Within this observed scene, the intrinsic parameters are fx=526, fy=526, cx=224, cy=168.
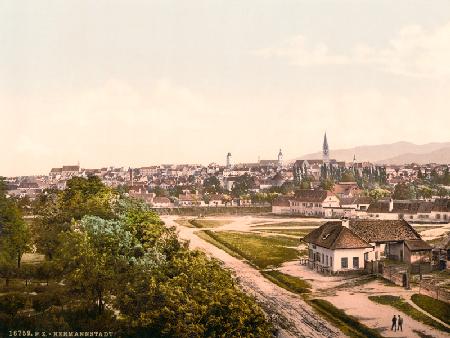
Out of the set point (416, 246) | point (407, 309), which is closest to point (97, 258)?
point (407, 309)

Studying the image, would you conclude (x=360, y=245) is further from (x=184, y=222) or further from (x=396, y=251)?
(x=184, y=222)

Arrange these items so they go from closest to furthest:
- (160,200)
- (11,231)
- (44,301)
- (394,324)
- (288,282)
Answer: (394,324)
(44,301)
(288,282)
(11,231)
(160,200)

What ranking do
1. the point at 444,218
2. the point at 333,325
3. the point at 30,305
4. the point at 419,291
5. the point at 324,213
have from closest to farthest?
the point at 333,325 < the point at 30,305 < the point at 419,291 < the point at 444,218 < the point at 324,213

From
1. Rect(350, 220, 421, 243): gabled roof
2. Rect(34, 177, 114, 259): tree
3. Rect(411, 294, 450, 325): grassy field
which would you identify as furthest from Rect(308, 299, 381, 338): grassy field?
Rect(34, 177, 114, 259): tree

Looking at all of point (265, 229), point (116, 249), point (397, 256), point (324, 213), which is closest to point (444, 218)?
point (324, 213)

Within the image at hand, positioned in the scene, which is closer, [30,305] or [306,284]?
[30,305]

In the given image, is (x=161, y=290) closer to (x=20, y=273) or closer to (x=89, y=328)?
(x=89, y=328)

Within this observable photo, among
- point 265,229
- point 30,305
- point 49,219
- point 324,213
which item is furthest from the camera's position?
point 324,213
